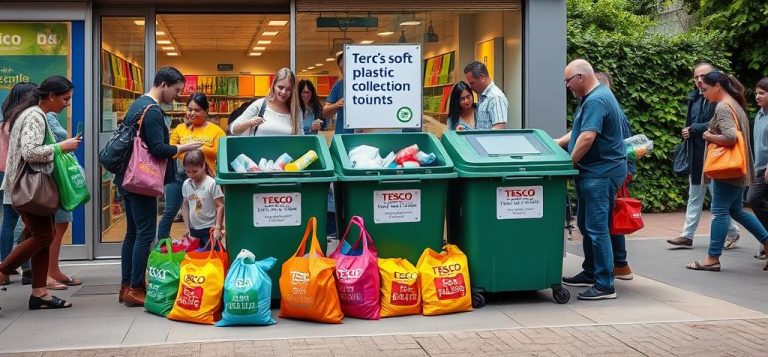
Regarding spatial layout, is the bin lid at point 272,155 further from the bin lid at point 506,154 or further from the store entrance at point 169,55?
the store entrance at point 169,55

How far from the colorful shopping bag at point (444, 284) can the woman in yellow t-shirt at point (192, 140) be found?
221 cm

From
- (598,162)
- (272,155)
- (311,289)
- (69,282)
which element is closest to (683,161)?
(598,162)

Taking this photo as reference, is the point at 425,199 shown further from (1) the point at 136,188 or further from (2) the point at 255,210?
(1) the point at 136,188

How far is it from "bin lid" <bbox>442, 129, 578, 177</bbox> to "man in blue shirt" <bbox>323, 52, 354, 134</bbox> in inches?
75.2

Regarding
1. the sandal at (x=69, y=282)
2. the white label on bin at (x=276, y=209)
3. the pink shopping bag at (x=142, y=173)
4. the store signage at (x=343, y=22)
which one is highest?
the store signage at (x=343, y=22)

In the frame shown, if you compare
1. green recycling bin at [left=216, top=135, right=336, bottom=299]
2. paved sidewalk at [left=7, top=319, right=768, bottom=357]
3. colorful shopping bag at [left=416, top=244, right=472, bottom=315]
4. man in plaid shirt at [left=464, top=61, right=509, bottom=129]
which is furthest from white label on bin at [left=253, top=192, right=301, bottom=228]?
man in plaid shirt at [left=464, top=61, right=509, bottom=129]

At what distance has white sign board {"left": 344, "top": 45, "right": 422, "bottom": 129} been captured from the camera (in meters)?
7.99

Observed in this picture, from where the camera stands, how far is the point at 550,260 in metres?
7.16

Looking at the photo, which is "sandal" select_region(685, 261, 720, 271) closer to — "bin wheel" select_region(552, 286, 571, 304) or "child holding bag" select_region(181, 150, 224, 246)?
"bin wheel" select_region(552, 286, 571, 304)

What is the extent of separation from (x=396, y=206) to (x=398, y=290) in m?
0.66

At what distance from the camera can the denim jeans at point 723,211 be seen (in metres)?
8.59

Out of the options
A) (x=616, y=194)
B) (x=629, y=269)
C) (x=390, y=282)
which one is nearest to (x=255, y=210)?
(x=390, y=282)

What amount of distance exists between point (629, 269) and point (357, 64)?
2901 mm

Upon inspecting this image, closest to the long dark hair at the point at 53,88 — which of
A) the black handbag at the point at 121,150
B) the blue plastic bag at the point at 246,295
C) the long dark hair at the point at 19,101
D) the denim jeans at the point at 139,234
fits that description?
the long dark hair at the point at 19,101
